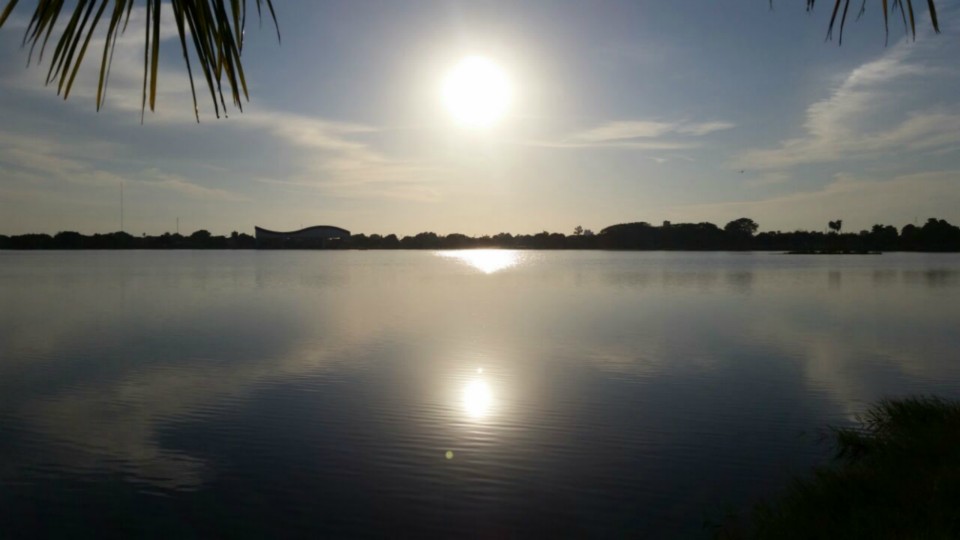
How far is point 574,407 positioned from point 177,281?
211ft

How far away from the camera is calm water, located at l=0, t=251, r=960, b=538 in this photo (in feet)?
37.9

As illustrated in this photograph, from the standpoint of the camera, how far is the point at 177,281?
7256cm

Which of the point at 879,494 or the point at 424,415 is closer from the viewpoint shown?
the point at 879,494

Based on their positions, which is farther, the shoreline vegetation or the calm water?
the calm water

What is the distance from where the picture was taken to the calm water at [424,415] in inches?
455

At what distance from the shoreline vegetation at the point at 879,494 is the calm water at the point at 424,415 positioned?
797mm

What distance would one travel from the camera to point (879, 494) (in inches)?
422

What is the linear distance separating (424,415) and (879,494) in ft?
33.7

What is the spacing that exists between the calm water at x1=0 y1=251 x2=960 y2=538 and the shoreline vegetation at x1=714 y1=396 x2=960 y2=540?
797mm

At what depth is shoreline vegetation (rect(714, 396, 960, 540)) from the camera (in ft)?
30.1

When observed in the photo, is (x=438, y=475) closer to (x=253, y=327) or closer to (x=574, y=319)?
(x=253, y=327)

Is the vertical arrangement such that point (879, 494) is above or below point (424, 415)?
above

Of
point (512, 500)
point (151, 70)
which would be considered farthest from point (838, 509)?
point (151, 70)

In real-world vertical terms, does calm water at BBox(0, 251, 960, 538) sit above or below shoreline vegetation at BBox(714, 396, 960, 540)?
below
